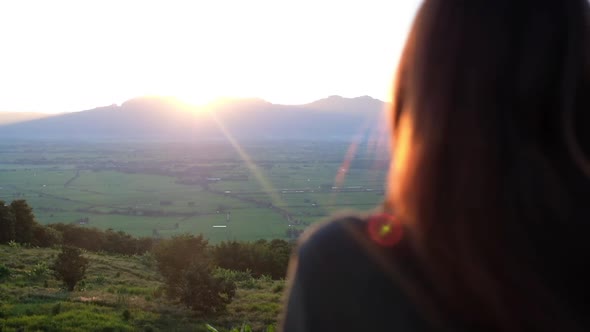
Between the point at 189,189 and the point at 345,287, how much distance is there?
7618cm

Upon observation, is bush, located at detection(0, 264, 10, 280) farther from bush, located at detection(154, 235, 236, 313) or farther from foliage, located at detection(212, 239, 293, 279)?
foliage, located at detection(212, 239, 293, 279)

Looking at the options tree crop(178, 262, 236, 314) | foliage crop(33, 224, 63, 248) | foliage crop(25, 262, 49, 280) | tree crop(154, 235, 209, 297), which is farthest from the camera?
foliage crop(33, 224, 63, 248)

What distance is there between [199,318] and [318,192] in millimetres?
60301

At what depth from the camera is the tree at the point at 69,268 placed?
551 inches

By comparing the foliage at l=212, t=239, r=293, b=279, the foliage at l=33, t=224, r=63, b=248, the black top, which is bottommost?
the foliage at l=212, t=239, r=293, b=279

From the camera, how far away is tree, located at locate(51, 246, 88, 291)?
14.0 metres

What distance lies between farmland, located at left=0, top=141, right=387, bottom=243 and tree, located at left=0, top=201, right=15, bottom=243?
45.8ft

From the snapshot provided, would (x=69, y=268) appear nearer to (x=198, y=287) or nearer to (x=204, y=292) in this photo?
(x=198, y=287)

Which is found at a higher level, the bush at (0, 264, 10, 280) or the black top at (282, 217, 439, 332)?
the black top at (282, 217, 439, 332)

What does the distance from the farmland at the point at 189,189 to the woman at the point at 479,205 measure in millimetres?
20060

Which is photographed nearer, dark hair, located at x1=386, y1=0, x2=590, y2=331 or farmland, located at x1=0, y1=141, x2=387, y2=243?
dark hair, located at x1=386, y1=0, x2=590, y2=331

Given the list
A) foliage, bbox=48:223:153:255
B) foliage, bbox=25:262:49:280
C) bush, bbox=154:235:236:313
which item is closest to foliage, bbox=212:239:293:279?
foliage, bbox=48:223:153:255

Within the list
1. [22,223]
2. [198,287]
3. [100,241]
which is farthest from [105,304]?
[100,241]

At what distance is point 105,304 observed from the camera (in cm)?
1236
